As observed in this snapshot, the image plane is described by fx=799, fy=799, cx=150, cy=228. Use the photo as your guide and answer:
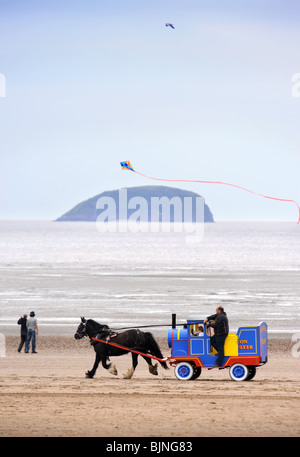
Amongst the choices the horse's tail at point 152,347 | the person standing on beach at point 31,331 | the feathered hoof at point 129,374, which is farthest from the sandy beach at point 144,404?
the person standing on beach at point 31,331

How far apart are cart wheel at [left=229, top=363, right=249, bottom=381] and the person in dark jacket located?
28.3 inches

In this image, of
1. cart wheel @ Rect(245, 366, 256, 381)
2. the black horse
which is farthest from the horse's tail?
cart wheel @ Rect(245, 366, 256, 381)

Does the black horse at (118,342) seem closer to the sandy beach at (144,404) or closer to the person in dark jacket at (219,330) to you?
the sandy beach at (144,404)

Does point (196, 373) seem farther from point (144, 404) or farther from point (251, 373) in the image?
point (144, 404)

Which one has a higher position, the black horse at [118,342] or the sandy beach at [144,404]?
the black horse at [118,342]

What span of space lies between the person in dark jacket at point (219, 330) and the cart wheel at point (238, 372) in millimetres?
719

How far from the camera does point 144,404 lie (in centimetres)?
1509

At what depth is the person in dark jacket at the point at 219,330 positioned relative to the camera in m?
17.5

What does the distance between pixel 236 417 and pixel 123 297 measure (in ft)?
110

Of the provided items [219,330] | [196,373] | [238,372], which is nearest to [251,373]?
[238,372]

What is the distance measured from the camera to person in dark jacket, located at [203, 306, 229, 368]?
17.5 meters
